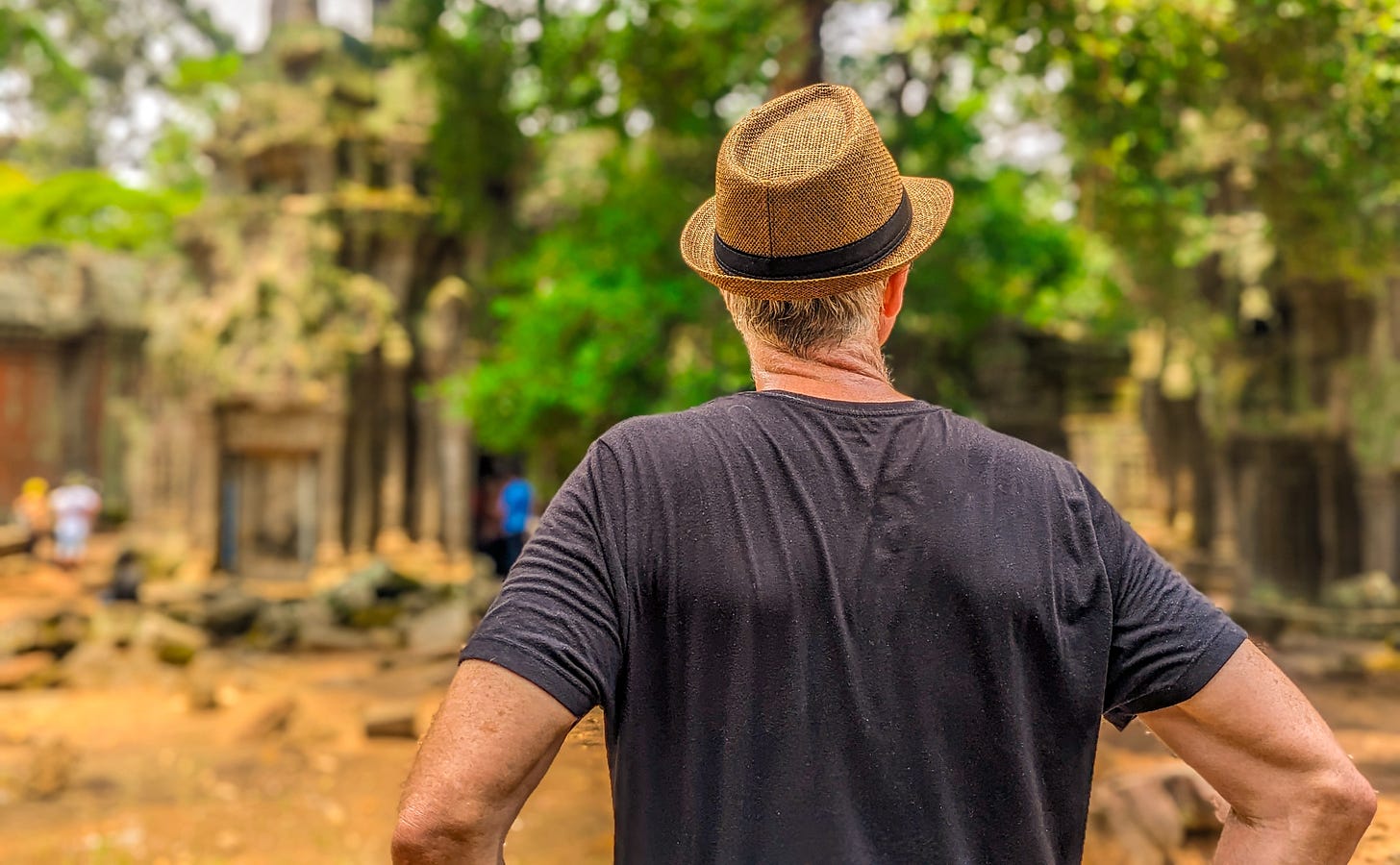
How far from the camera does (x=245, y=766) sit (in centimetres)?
748

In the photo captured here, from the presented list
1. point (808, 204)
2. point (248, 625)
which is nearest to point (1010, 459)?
point (808, 204)

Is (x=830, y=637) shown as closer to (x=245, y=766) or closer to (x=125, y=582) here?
(x=245, y=766)

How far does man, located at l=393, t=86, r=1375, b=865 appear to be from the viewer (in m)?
1.25

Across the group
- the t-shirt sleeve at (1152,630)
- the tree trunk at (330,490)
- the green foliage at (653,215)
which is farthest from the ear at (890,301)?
the tree trunk at (330,490)

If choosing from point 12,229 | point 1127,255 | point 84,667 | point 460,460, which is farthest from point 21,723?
point 1127,255

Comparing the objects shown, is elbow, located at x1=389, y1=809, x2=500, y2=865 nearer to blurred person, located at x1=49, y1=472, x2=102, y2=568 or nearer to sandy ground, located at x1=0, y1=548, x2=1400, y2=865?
sandy ground, located at x1=0, y1=548, x2=1400, y2=865

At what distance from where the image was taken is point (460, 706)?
1208mm

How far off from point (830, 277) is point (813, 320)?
0.22 feet

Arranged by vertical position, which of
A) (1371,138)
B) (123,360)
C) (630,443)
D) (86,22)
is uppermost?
(86,22)

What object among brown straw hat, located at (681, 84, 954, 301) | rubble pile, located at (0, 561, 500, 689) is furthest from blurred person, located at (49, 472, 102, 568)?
brown straw hat, located at (681, 84, 954, 301)

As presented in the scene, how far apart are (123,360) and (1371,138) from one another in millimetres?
25088

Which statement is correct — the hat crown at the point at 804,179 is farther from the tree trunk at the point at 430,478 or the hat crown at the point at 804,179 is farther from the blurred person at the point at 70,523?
the blurred person at the point at 70,523

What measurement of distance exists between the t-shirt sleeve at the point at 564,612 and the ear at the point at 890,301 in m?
0.46

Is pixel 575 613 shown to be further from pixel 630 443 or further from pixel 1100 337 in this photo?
pixel 1100 337
